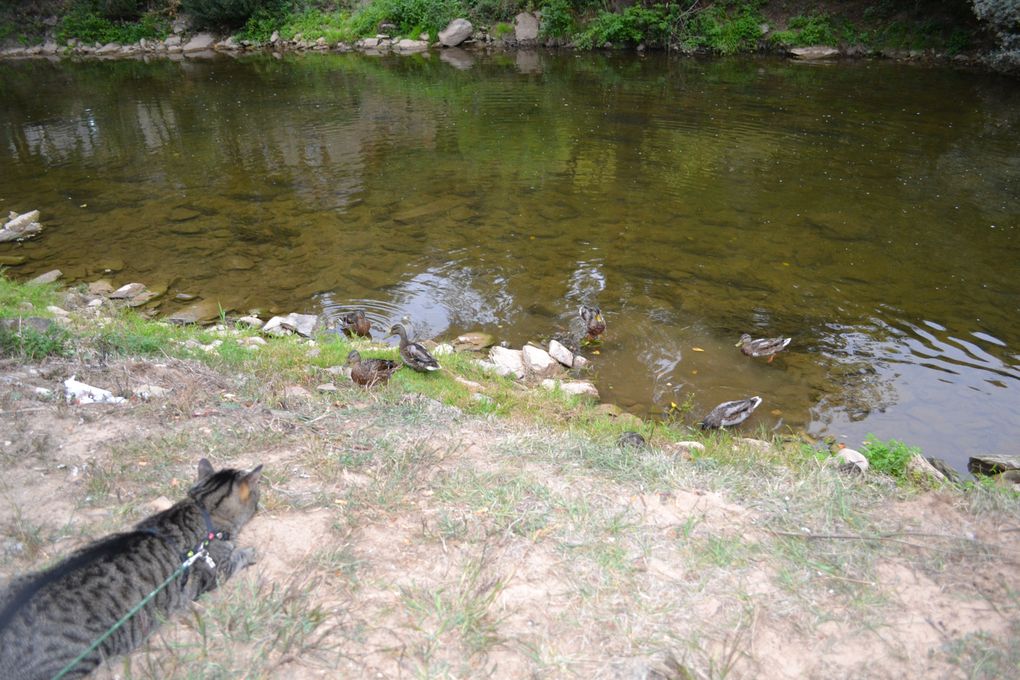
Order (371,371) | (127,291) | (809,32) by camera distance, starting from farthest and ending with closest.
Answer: (809,32) < (127,291) < (371,371)

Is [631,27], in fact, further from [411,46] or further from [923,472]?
[923,472]

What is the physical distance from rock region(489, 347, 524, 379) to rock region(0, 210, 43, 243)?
832 cm

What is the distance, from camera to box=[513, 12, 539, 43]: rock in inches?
1042

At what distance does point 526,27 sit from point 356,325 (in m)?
22.9

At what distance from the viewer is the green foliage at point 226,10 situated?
2942cm

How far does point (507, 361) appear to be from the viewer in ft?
22.5

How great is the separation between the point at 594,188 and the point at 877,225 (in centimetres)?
459

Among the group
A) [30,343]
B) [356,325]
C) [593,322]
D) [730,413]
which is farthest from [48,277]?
[730,413]

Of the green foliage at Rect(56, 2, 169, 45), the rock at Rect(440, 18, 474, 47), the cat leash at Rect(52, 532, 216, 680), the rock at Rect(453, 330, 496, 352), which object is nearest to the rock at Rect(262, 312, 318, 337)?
the rock at Rect(453, 330, 496, 352)

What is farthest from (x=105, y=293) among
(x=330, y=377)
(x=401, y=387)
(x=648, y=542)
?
(x=648, y=542)

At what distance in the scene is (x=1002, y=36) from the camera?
55.2ft

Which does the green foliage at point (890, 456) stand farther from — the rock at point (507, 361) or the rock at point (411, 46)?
the rock at point (411, 46)

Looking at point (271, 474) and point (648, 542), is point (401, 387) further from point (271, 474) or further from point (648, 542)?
point (648, 542)

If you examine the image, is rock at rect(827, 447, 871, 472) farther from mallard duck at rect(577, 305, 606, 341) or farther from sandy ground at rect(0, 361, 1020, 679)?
mallard duck at rect(577, 305, 606, 341)
